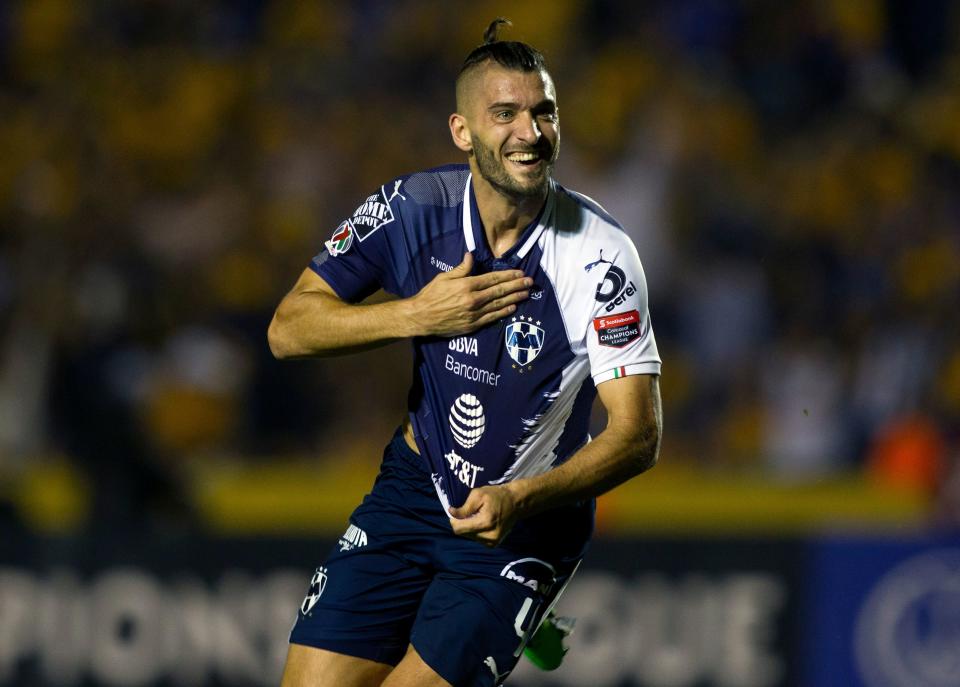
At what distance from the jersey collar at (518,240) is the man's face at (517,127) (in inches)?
5.0

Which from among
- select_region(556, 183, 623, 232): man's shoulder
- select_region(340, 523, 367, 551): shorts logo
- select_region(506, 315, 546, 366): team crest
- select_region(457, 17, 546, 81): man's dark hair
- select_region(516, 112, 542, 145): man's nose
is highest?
select_region(457, 17, 546, 81): man's dark hair

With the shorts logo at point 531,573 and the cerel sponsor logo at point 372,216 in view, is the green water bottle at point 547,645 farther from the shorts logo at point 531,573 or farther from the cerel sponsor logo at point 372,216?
the cerel sponsor logo at point 372,216

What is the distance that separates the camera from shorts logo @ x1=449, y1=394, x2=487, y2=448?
4.71 metres

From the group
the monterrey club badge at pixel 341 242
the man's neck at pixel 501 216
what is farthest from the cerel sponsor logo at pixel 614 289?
the monterrey club badge at pixel 341 242

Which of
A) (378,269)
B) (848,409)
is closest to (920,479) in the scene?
(848,409)

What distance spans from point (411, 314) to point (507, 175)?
515 millimetres

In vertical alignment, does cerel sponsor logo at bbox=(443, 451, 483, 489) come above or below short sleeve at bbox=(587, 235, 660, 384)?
below

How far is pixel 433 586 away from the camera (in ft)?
15.9

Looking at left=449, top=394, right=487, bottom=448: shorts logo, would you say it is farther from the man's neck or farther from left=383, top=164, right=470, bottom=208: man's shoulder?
left=383, top=164, right=470, bottom=208: man's shoulder

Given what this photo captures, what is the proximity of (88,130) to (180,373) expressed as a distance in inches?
77.7

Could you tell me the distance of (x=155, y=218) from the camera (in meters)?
10.3

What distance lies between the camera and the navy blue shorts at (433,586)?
470 centimetres

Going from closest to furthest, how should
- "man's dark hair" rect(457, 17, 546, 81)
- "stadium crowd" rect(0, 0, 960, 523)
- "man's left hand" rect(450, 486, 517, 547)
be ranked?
"man's left hand" rect(450, 486, 517, 547) → "man's dark hair" rect(457, 17, 546, 81) → "stadium crowd" rect(0, 0, 960, 523)

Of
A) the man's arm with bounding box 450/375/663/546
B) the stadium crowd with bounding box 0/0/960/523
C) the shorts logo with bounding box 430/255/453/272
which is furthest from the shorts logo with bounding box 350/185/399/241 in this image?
the stadium crowd with bounding box 0/0/960/523
